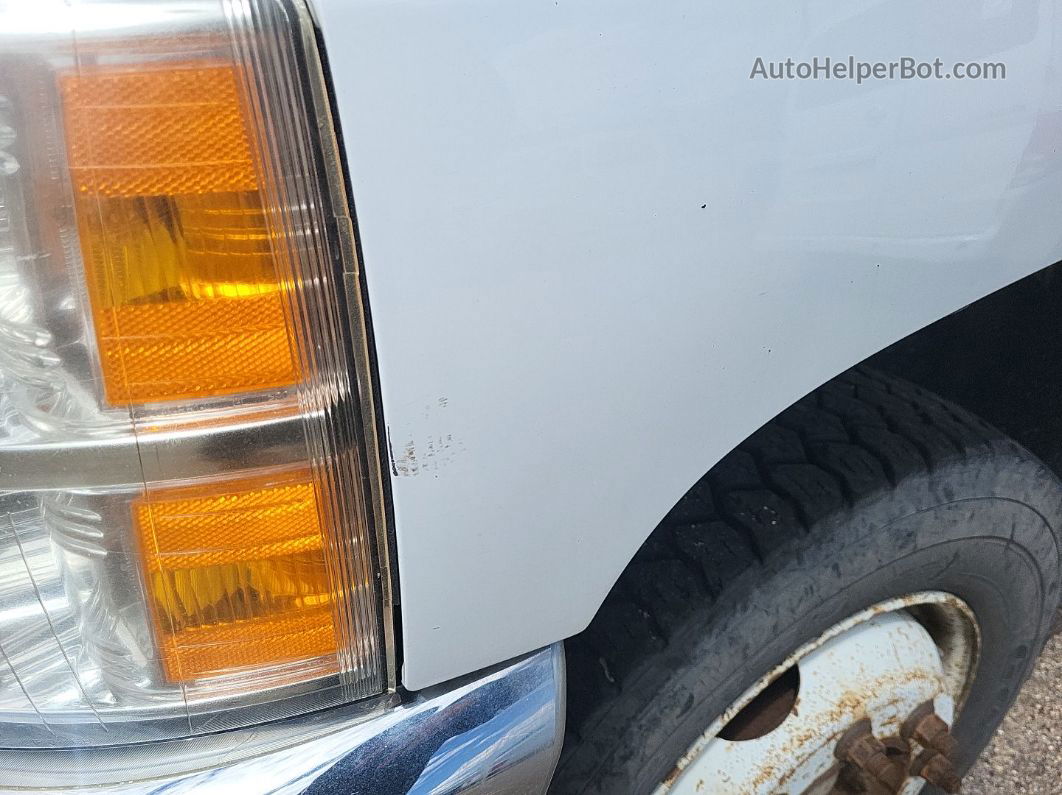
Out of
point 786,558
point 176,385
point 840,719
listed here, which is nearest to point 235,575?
point 176,385

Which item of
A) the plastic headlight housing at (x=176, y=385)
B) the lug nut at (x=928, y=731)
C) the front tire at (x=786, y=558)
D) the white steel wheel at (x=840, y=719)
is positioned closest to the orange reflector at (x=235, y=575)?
the plastic headlight housing at (x=176, y=385)

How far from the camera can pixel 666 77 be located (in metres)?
0.73

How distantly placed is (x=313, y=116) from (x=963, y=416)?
1.09 metres

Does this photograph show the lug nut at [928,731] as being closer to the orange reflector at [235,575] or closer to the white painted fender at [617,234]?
the white painted fender at [617,234]

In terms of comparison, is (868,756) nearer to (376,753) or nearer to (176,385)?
(376,753)

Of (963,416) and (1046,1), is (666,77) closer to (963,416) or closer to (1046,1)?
(1046,1)

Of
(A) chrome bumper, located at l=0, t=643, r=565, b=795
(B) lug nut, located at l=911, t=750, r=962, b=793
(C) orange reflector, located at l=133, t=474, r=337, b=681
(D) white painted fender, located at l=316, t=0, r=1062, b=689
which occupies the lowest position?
(B) lug nut, located at l=911, t=750, r=962, b=793

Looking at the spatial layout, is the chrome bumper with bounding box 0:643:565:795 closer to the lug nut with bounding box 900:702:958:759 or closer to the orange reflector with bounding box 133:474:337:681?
the orange reflector with bounding box 133:474:337:681

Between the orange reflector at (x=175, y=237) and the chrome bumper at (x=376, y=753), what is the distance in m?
0.35

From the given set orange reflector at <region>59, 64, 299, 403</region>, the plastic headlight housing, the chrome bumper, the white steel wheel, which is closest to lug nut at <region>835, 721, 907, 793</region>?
the white steel wheel

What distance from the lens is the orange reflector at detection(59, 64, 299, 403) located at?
0.64 metres

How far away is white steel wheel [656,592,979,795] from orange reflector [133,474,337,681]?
59cm

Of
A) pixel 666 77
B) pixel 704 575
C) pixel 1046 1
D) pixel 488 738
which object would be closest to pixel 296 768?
pixel 488 738

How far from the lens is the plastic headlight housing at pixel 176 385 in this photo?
0.64m
